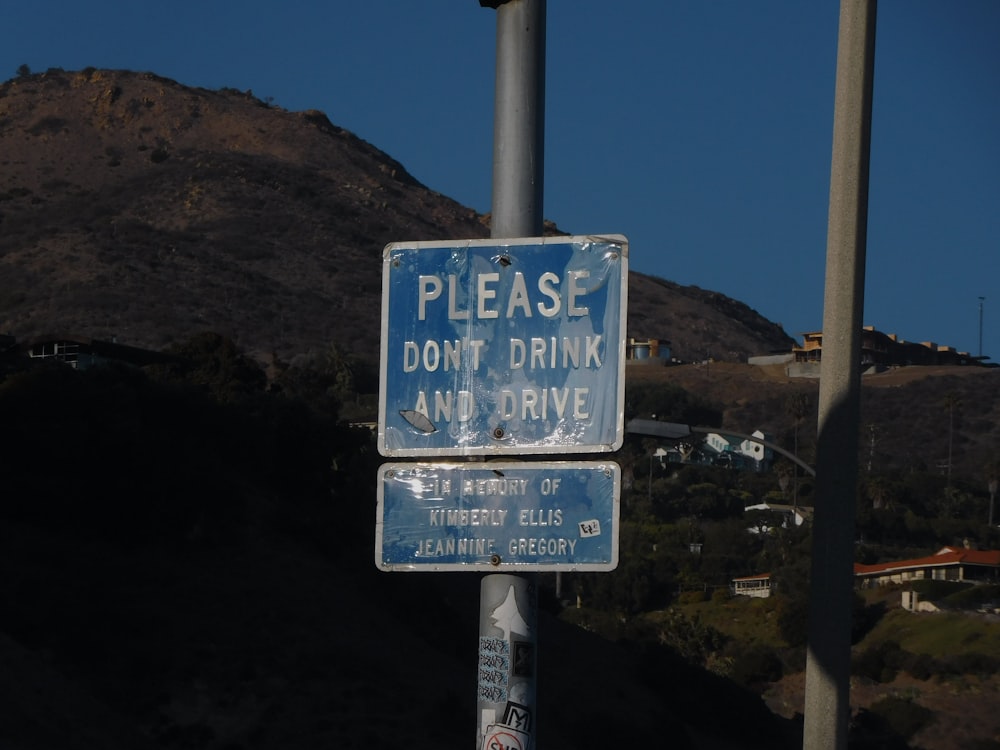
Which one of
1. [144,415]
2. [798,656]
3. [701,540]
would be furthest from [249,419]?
[701,540]

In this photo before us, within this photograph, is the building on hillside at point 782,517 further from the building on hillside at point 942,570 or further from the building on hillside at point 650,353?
the building on hillside at point 650,353

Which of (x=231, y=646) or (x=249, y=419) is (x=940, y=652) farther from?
(x=231, y=646)

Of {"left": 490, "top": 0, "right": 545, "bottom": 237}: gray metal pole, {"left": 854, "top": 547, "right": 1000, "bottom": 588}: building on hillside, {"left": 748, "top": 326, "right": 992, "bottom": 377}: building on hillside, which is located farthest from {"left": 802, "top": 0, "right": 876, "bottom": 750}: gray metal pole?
{"left": 748, "top": 326, "right": 992, "bottom": 377}: building on hillside

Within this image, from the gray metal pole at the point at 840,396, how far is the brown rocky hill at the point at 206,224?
8936cm

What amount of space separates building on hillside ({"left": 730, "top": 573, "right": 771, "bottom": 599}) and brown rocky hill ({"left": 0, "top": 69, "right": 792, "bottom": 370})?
128 ft

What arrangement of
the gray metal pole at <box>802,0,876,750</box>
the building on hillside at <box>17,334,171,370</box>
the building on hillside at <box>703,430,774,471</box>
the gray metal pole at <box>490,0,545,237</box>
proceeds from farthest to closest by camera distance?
the building on hillside at <box>703,430,774,471</box> < the building on hillside at <box>17,334,171,370</box> < the gray metal pole at <box>802,0,876,750</box> < the gray metal pole at <box>490,0,545,237</box>

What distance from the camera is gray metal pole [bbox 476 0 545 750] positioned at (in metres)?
5.29

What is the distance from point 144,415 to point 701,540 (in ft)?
154

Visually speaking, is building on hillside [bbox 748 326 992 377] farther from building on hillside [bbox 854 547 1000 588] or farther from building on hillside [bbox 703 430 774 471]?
building on hillside [bbox 854 547 1000 588]

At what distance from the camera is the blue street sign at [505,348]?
5.28 metres

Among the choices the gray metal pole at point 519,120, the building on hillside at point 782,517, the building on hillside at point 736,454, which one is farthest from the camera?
the building on hillside at point 736,454

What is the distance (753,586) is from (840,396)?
75.3m

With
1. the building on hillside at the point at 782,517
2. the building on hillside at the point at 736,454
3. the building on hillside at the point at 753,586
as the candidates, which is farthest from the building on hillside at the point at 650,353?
the building on hillside at the point at 753,586

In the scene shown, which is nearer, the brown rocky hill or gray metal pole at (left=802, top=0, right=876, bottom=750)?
gray metal pole at (left=802, top=0, right=876, bottom=750)
